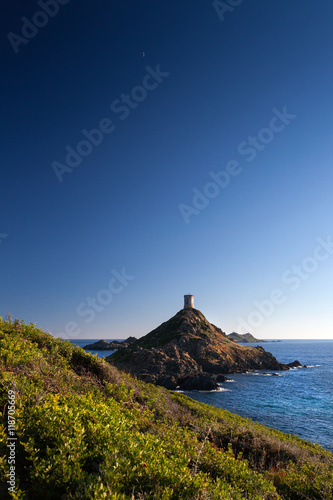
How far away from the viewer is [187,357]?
7538 centimetres

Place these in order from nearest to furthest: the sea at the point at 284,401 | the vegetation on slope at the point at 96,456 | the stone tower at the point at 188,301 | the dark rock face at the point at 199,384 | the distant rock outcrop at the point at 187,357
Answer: the vegetation on slope at the point at 96,456
the sea at the point at 284,401
the dark rock face at the point at 199,384
the distant rock outcrop at the point at 187,357
the stone tower at the point at 188,301

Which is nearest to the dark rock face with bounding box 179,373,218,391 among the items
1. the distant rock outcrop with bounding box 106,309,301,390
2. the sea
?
the distant rock outcrop with bounding box 106,309,301,390

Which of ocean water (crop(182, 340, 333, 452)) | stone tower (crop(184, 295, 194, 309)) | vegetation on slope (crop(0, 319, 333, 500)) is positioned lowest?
ocean water (crop(182, 340, 333, 452))

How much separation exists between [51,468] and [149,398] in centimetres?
853

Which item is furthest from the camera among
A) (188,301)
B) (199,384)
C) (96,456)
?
(188,301)

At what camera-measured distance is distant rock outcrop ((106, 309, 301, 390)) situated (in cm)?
6134

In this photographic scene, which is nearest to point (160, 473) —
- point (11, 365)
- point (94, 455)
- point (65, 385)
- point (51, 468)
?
point (94, 455)

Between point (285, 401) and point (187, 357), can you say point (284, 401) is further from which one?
point (187, 357)

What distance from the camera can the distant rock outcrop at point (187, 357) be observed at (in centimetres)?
6134

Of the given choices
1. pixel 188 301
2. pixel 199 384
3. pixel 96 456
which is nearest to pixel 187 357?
pixel 199 384

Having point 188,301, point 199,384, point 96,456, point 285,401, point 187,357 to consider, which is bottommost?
point 285,401

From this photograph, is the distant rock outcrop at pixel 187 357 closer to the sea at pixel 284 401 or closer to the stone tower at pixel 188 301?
the stone tower at pixel 188 301

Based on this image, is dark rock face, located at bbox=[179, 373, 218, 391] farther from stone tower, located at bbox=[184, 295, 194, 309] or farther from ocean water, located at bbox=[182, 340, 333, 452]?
stone tower, located at bbox=[184, 295, 194, 309]

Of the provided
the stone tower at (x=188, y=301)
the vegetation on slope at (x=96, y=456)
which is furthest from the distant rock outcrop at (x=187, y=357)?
the vegetation on slope at (x=96, y=456)
